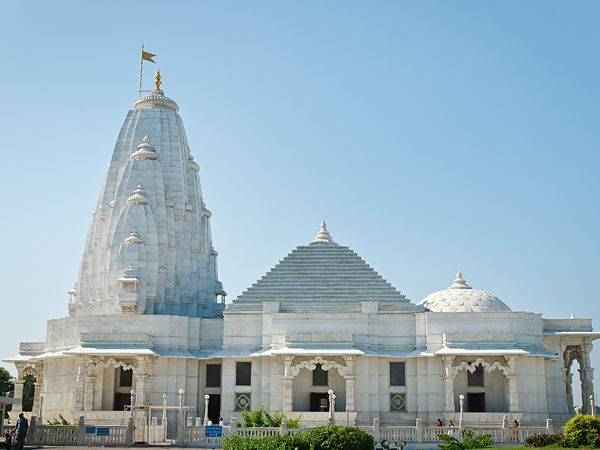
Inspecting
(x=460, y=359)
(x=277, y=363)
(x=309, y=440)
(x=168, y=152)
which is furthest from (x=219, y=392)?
(x=309, y=440)

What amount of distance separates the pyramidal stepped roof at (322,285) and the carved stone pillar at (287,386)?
12.3 ft

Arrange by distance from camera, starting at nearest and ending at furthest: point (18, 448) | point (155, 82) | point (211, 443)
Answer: point (18, 448) < point (211, 443) < point (155, 82)

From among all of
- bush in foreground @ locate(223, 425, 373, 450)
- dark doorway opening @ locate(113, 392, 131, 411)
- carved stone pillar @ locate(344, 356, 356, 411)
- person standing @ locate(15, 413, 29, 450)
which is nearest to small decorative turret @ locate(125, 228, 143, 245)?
dark doorway opening @ locate(113, 392, 131, 411)

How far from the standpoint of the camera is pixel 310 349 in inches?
1550

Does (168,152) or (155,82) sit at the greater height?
(155,82)

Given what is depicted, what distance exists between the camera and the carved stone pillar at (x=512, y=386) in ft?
127

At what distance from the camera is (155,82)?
180 feet

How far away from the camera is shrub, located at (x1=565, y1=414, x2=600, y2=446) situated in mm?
27266

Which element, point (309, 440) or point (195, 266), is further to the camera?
point (195, 266)

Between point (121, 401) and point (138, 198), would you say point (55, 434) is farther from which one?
point (138, 198)

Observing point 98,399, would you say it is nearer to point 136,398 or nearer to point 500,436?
point 136,398

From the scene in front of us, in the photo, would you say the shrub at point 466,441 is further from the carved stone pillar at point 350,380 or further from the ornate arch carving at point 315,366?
the ornate arch carving at point 315,366

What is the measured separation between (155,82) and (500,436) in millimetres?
35872

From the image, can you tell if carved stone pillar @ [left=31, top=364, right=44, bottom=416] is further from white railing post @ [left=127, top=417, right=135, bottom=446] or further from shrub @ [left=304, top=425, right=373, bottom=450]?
shrub @ [left=304, top=425, right=373, bottom=450]
